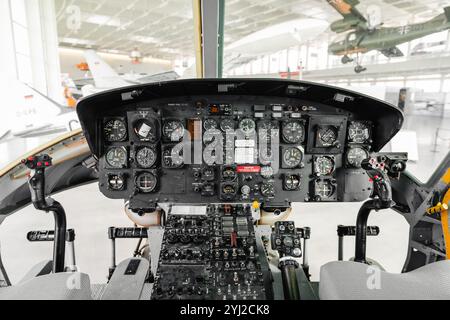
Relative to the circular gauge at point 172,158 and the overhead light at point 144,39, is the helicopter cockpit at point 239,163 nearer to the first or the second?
the circular gauge at point 172,158

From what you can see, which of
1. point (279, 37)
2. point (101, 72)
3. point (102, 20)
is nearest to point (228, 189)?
point (102, 20)

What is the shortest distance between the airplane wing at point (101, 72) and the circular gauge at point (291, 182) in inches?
205

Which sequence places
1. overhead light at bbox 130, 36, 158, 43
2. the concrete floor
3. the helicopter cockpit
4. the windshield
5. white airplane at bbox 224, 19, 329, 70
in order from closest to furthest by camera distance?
the helicopter cockpit → the concrete floor → the windshield → overhead light at bbox 130, 36, 158, 43 → white airplane at bbox 224, 19, 329, 70

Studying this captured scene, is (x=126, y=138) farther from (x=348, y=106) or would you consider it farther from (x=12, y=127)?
(x=12, y=127)

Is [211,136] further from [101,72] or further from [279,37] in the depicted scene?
[101,72]

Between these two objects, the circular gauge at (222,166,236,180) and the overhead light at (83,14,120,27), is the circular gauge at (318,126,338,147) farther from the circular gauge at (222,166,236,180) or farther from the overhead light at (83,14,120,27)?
the overhead light at (83,14,120,27)

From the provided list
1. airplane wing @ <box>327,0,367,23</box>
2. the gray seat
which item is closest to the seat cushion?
the gray seat

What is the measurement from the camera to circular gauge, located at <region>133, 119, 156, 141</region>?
236 cm

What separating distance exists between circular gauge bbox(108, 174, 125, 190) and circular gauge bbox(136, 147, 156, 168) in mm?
212

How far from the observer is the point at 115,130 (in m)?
2.42

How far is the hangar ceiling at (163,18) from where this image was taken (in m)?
2.82
